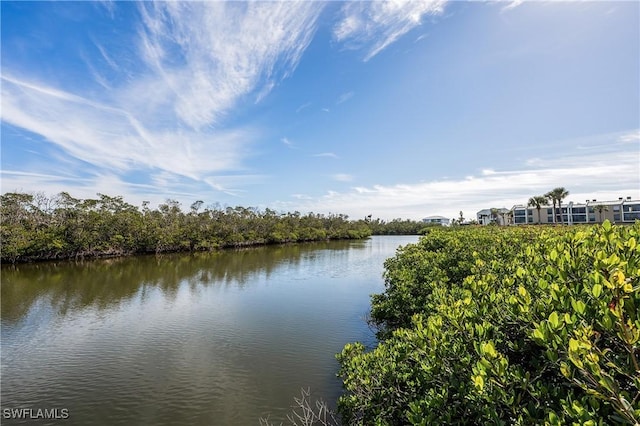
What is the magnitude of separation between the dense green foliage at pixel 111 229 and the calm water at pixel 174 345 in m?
12.4

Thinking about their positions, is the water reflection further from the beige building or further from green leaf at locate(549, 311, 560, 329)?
the beige building

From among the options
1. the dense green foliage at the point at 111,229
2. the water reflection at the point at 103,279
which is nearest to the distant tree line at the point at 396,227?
the dense green foliage at the point at 111,229

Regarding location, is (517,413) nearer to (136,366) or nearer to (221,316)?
(136,366)

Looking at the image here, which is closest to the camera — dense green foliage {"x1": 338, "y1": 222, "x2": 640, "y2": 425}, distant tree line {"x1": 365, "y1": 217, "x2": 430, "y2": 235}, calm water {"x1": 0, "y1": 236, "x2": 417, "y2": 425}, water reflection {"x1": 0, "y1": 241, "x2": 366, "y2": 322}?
dense green foliage {"x1": 338, "y1": 222, "x2": 640, "y2": 425}

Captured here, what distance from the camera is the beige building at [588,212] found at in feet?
184

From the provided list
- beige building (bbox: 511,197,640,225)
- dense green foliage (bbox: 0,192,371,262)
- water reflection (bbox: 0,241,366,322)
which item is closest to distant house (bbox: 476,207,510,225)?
beige building (bbox: 511,197,640,225)

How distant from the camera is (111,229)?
37.3 m

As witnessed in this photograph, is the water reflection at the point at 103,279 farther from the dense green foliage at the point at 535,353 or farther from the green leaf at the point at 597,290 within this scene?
the green leaf at the point at 597,290

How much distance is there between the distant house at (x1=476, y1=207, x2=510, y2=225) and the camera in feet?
234

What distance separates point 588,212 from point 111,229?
7942 centimetres

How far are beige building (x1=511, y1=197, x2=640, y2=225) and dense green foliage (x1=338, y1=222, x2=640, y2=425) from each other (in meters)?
58.8

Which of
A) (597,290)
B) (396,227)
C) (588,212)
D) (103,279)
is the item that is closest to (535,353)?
(597,290)

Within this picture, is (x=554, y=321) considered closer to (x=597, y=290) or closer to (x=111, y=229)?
(x=597, y=290)

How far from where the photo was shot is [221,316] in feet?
48.5
